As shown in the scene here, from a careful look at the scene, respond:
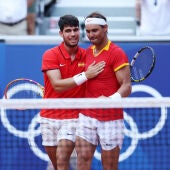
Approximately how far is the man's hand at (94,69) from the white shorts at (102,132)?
402mm

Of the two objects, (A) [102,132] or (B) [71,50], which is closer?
(A) [102,132]

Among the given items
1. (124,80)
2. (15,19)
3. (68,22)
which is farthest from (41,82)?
(124,80)

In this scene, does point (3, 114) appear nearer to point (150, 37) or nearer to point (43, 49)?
point (43, 49)

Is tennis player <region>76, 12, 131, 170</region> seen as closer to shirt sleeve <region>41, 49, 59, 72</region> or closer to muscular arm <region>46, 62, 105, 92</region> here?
muscular arm <region>46, 62, 105, 92</region>

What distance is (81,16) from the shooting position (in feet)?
35.7

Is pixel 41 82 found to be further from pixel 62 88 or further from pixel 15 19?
pixel 62 88

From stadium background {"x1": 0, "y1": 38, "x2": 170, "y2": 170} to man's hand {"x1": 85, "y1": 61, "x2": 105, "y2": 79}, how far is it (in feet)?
5.14

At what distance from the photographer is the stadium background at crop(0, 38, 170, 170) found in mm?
8977

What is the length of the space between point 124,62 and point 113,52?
0.48ft

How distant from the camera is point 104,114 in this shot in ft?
24.9

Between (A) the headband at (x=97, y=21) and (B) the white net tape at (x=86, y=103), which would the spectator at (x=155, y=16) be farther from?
(B) the white net tape at (x=86, y=103)

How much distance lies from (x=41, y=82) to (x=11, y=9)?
139 centimetres

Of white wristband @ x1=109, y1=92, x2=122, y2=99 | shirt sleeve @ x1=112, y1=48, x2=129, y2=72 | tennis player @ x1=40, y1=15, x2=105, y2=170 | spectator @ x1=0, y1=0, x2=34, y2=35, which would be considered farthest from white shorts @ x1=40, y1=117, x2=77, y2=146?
spectator @ x1=0, y1=0, x2=34, y2=35

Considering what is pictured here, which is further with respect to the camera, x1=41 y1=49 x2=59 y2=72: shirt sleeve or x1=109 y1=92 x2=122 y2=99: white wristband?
x1=41 y1=49 x2=59 y2=72: shirt sleeve
